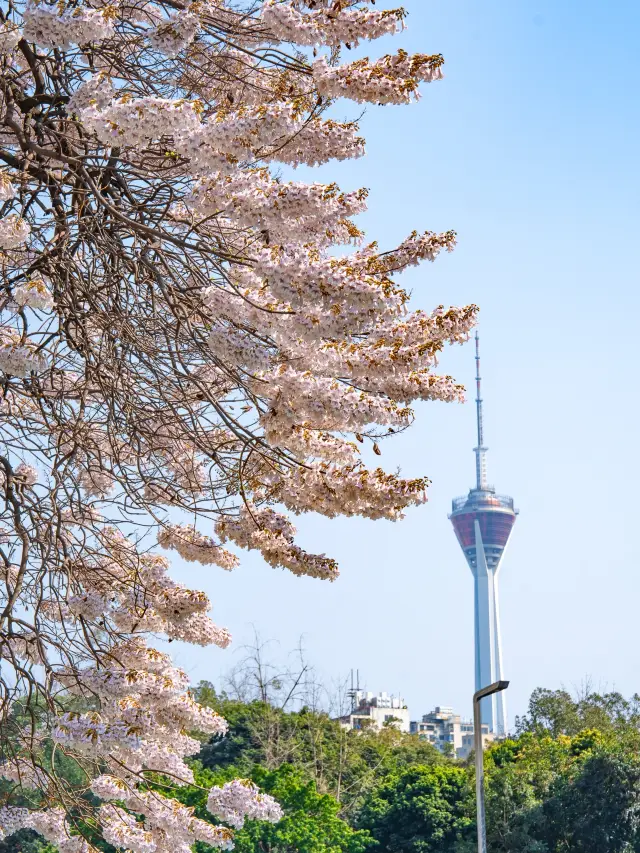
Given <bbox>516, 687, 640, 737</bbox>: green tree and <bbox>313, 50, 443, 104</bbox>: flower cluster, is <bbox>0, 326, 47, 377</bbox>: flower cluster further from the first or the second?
<bbox>516, 687, 640, 737</bbox>: green tree

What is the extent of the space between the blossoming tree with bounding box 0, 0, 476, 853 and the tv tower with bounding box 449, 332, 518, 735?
115m

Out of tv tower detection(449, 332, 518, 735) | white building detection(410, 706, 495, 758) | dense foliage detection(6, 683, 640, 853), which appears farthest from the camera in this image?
tv tower detection(449, 332, 518, 735)

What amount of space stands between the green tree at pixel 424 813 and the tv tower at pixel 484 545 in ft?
311

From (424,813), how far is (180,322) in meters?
23.1

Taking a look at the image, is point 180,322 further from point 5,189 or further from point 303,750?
point 303,750

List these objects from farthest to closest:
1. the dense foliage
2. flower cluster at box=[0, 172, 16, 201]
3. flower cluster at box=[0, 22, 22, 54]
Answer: the dense foliage
flower cluster at box=[0, 22, 22, 54]
flower cluster at box=[0, 172, 16, 201]

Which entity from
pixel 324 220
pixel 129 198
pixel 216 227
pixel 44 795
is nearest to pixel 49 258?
pixel 129 198

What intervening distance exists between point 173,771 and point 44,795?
2.25ft

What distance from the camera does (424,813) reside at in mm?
26250

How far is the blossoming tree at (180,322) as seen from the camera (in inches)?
179

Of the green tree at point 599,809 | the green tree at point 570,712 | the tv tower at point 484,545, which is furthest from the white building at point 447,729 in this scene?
the green tree at point 599,809

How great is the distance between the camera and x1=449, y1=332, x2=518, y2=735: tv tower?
410 feet

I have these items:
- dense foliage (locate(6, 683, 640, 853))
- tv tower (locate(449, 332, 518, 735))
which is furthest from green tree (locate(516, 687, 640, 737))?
tv tower (locate(449, 332, 518, 735))

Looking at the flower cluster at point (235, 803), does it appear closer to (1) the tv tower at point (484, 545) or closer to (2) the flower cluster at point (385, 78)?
(2) the flower cluster at point (385, 78)
